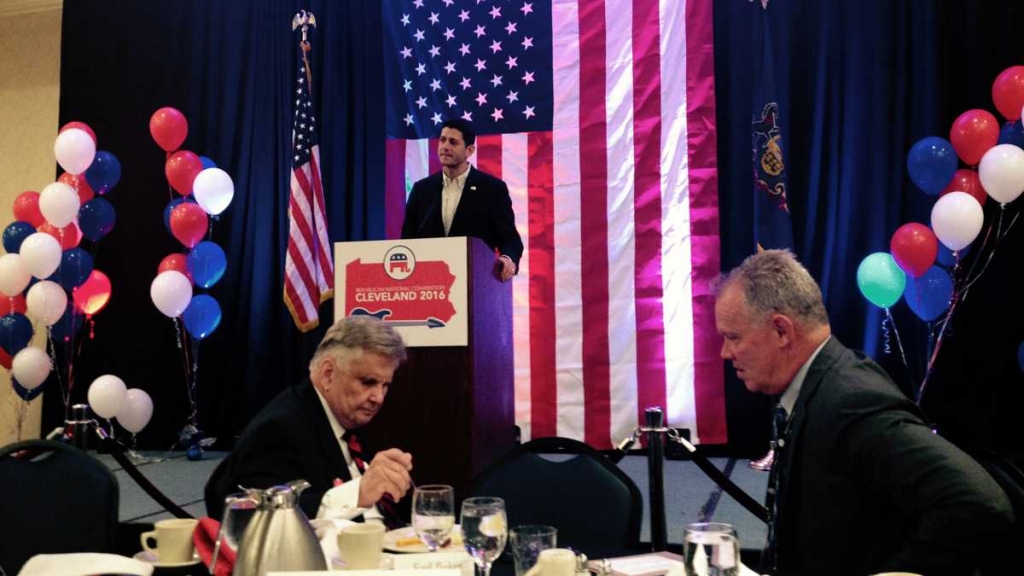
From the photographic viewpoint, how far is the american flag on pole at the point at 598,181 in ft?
18.8

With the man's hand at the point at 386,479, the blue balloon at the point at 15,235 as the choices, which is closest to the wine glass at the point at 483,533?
the man's hand at the point at 386,479

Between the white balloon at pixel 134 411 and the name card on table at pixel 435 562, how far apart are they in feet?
16.2

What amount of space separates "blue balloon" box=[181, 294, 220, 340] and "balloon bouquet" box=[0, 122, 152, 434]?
60 centimetres

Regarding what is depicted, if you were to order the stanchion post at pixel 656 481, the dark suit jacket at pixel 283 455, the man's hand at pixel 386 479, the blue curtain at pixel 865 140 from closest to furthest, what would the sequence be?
the man's hand at pixel 386 479 < the dark suit jacket at pixel 283 455 < the stanchion post at pixel 656 481 < the blue curtain at pixel 865 140

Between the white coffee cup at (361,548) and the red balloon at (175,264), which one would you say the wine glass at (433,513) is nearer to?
the white coffee cup at (361,548)

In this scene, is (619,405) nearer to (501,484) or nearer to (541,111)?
(541,111)

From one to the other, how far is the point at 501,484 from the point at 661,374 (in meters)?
3.43

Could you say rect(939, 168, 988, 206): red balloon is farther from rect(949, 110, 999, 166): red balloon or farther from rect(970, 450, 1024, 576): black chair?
rect(970, 450, 1024, 576): black chair

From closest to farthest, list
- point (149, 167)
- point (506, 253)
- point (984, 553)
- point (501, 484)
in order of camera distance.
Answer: point (984, 553), point (501, 484), point (506, 253), point (149, 167)

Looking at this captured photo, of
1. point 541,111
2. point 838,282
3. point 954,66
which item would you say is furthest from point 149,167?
point 954,66

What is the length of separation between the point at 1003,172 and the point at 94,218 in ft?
18.7

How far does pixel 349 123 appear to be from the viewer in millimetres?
6477

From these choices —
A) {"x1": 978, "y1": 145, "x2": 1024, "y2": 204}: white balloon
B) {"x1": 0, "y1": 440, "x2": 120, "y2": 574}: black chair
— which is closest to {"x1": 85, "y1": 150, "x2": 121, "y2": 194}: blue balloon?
{"x1": 0, "y1": 440, "x2": 120, "y2": 574}: black chair

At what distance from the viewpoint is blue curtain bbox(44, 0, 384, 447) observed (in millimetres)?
6422
